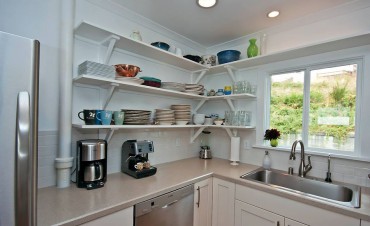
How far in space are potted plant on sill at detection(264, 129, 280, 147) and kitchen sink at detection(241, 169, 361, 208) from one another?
291 mm

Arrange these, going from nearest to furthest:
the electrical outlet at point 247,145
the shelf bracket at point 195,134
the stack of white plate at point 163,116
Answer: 1. the stack of white plate at point 163,116
2. the electrical outlet at point 247,145
3. the shelf bracket at point 195,134

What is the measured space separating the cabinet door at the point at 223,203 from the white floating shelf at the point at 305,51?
1294mm

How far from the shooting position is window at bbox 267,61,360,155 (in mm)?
1657

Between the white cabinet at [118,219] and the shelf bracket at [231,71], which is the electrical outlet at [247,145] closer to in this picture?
the shelf bracket at [231,71]

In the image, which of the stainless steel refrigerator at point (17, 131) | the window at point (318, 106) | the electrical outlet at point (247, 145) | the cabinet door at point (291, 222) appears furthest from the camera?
the electrical outlet at point (247, 145)

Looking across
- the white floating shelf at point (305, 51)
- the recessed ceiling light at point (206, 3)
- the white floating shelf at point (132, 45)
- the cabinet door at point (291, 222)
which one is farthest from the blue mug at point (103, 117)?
the cabinet door at point (291, 222)

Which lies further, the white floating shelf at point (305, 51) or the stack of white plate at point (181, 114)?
the stack of white plate at point (181, 114)

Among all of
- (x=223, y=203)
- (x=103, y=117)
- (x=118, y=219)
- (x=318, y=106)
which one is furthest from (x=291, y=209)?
(x=103, y=117)

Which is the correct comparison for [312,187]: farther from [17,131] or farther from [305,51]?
[17,131]

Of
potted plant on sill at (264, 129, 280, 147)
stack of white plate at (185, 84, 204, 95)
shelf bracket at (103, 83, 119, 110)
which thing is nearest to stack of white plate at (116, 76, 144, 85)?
shelf bracket at (103, 83, 119, 110)

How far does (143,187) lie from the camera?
4.57ft

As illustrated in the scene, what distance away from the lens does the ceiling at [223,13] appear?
5.30 ft

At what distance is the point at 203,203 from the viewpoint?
5.70 ft

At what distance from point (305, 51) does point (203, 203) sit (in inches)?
66.9
